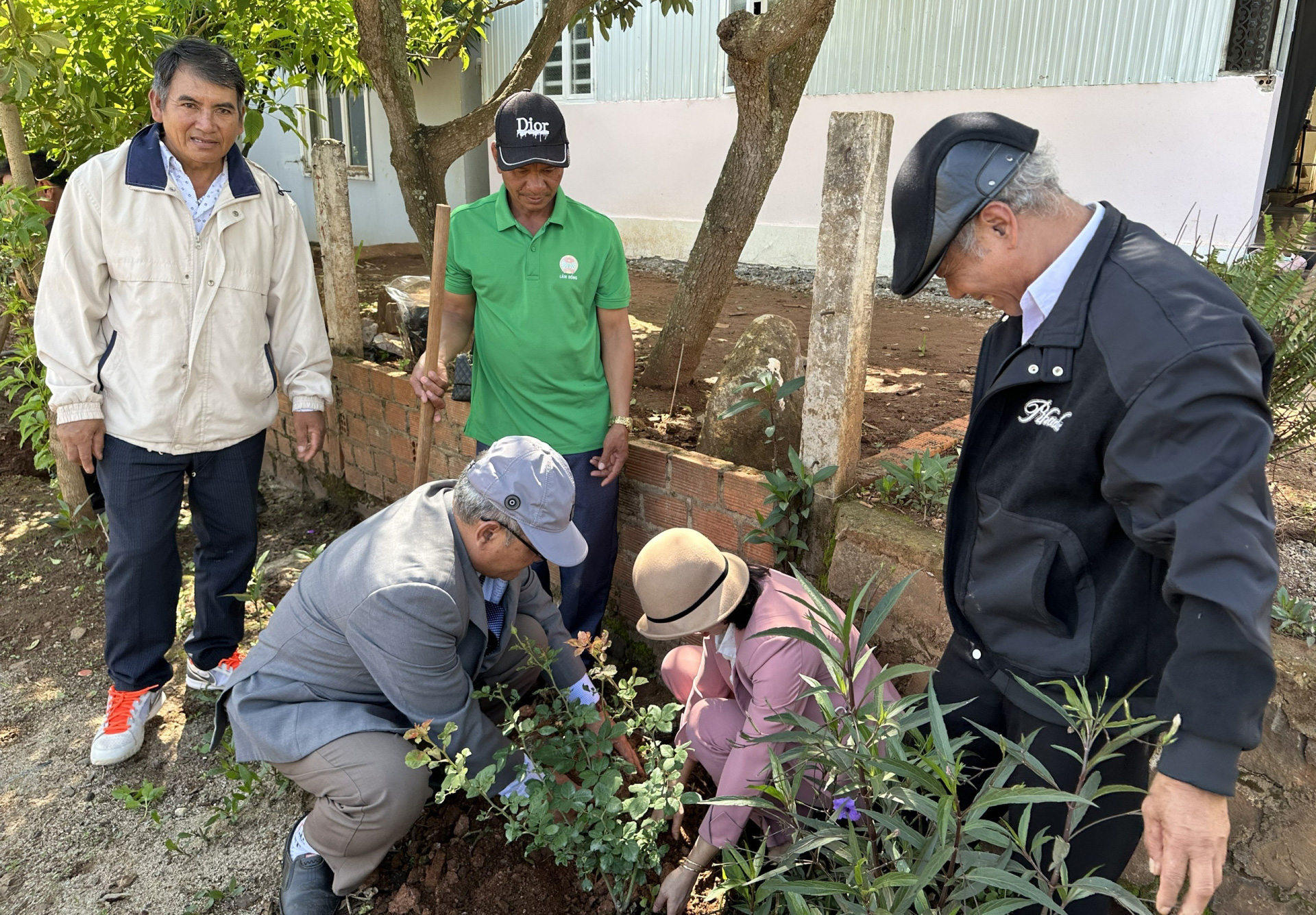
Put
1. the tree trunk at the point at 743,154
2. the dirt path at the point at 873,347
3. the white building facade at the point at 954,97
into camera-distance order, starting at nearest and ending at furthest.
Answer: the tree trunk at the point at 743,154 < the dirt path at the point at 873,347 < the white building facade at the point at 954,97

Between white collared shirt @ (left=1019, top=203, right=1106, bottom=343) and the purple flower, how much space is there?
0.84m

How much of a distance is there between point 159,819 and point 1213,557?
2.76m

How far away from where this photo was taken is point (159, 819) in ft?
8.86

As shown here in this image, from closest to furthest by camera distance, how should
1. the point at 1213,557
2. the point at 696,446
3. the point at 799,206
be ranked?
the point at 1213,557 < the point at 696,446 < the point at 799,206

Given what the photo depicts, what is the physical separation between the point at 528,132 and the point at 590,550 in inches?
52.9

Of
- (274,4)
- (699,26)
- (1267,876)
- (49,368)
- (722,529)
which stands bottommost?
(1267,876)

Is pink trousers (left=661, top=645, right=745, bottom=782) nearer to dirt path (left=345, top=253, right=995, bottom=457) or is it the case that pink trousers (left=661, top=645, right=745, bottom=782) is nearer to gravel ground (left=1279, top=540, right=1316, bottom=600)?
dirt path (left=345, top=253, right=995, bottom=457)

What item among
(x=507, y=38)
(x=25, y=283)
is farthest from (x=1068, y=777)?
(x=507, y=38)

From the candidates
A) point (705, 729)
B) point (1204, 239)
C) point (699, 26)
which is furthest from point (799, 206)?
point (705, 729)

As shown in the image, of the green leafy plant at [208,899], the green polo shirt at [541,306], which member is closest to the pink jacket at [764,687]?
the green polo shirt at [541,306]

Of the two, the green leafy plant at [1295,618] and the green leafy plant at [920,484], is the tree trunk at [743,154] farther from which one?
the green leafy plant at [1295,618]

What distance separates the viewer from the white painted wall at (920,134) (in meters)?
6.63

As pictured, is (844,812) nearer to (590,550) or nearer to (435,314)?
(590,550)

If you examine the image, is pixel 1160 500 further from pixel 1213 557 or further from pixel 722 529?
pixel 722 529
